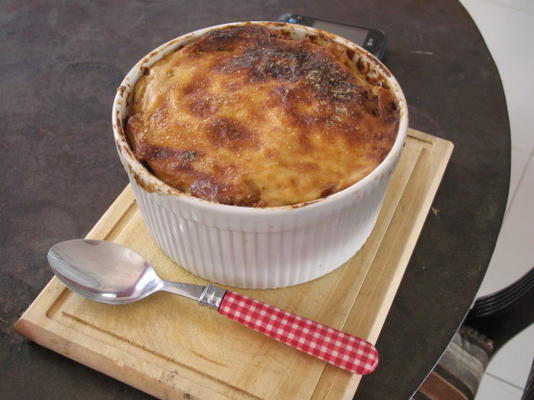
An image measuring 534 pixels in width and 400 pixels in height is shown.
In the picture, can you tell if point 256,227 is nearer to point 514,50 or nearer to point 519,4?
point 514,50

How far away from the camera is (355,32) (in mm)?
1188

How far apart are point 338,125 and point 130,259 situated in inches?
14.1

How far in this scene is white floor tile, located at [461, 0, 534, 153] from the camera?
202cm

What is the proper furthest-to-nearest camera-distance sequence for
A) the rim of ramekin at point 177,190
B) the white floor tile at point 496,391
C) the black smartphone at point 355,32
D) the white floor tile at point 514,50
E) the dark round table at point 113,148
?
the white floor tile at point 514,50, the white floor tile at point 496,391, the black smartphone at point 355,32, the dark round table at point 113,148, the rim of ramekin at point 177,190

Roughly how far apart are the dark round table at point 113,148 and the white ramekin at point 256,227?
0.52ft

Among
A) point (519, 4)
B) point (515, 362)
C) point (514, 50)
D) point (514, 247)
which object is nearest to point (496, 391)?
point (515, 362)

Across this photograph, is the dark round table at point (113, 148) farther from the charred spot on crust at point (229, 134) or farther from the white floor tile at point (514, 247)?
the white floor tile at point (514, 247)

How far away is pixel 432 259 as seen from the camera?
833 millimetres

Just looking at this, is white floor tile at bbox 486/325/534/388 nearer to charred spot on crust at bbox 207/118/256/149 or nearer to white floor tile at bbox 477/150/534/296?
white floor tile at bbox 477/150/534/296

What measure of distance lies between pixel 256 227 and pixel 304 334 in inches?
6.1

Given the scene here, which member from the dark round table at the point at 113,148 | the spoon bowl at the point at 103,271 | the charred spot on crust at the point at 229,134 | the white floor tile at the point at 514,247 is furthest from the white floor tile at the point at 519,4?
the spoon bowl at the point at 103,271

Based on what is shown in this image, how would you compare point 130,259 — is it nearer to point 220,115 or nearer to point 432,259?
point 220,115

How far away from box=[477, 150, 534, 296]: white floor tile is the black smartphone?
0.87m

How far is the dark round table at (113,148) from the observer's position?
0.72 m
